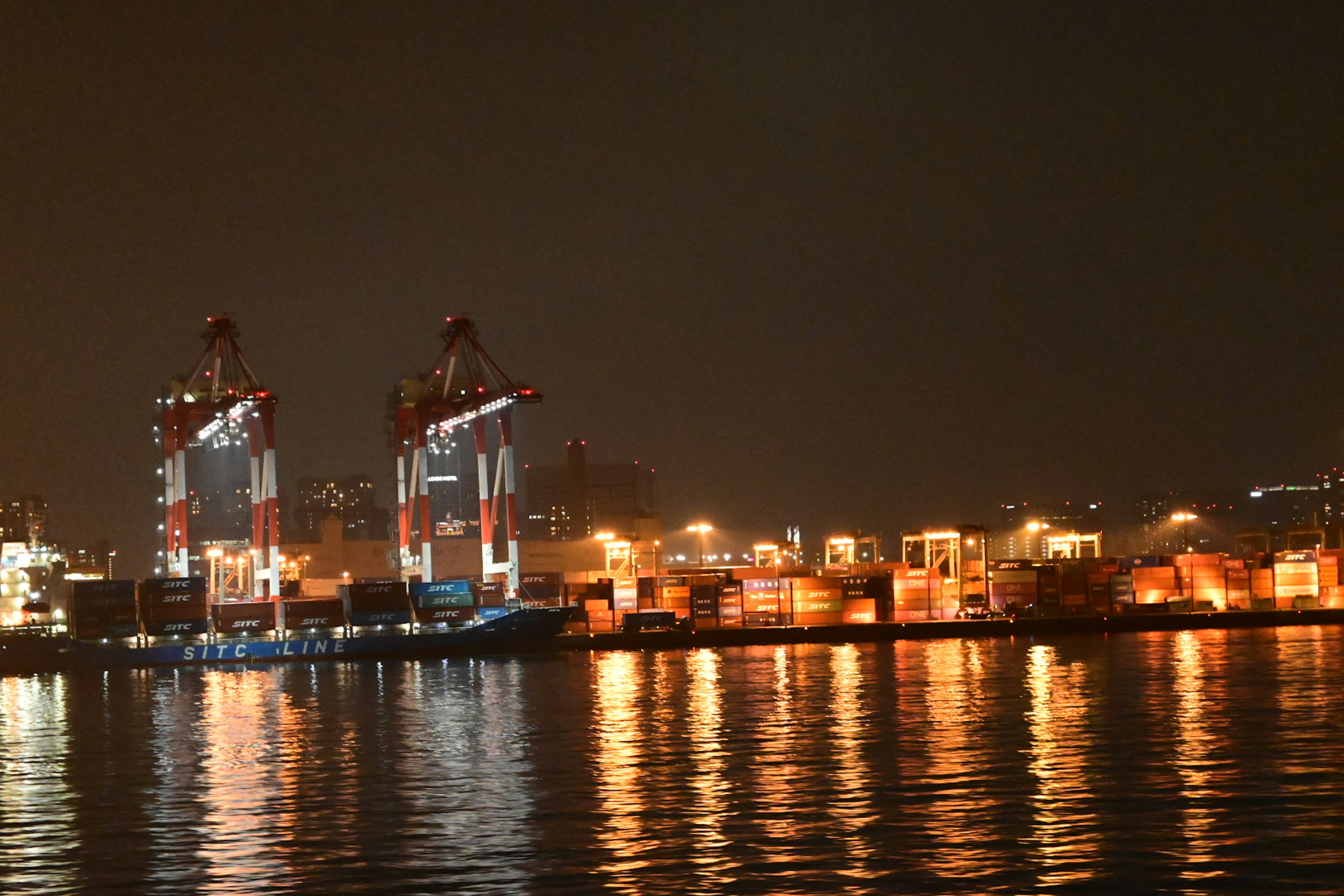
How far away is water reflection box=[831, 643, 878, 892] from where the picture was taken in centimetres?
1609

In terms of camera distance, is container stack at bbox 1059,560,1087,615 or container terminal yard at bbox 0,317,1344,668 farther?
container stack at bbox 1059,560,1087,615

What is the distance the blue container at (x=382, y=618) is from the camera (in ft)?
209

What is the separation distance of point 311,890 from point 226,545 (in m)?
69.7

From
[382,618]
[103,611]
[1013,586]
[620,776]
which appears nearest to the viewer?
[620,776]

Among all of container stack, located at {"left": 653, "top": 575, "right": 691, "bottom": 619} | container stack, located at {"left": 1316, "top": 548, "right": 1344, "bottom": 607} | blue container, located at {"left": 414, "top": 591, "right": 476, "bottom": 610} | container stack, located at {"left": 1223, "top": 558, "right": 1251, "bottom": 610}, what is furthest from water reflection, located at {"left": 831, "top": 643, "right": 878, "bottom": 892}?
container stack, located at {"left": 1316, "top": 548, "right": 1344, "bottom": 607}

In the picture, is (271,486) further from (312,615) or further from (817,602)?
(817,602)

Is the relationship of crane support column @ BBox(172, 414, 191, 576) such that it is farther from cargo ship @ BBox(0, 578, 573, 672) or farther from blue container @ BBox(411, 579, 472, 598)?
blue container @ BBox(411, 579, 472, 598)

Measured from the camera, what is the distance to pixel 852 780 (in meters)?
21.6

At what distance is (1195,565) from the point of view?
265ft

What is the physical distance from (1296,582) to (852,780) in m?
67.7

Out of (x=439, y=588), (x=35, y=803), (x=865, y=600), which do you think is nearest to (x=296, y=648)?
(x=439, y=588)

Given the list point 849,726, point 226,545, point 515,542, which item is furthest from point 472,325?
point 849,726

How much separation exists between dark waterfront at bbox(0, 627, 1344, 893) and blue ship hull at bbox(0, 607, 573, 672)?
64.9 ft

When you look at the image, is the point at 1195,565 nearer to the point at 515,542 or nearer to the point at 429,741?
the point at 515,542
